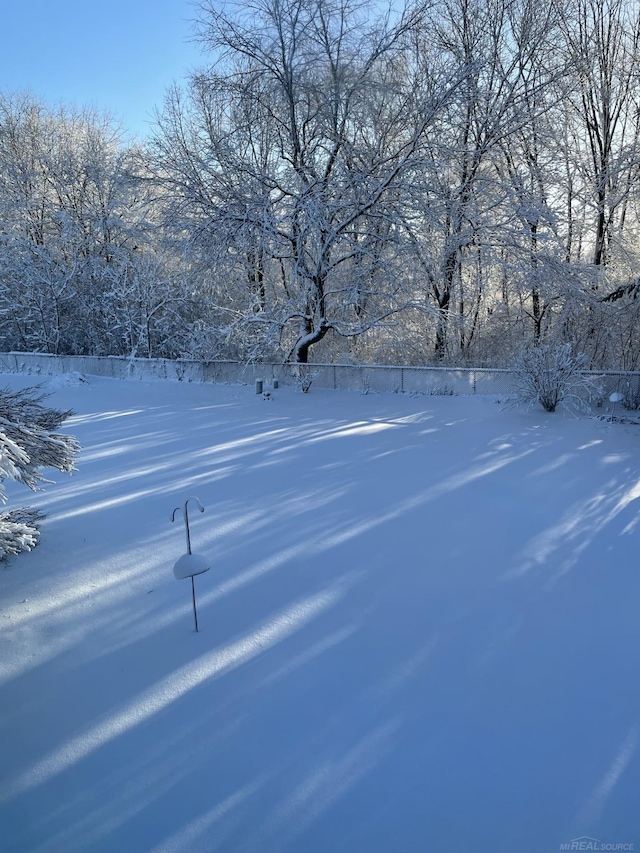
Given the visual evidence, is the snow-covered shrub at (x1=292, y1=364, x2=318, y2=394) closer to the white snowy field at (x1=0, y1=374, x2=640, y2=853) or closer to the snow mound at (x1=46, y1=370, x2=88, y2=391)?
the snow mound at (x1=46, y1=370, x2=88, y2=391)

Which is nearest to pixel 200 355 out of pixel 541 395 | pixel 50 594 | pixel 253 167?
pixel 253 167

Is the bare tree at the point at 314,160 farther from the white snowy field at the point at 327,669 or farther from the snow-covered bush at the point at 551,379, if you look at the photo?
the white snowy field at the point at 327,669

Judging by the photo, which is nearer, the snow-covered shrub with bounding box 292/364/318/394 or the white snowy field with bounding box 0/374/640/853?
the white snowy field with bounding box 0/374/640/853

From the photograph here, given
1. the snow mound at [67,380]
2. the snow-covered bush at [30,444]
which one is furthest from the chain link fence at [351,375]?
the snow-covered bush at [30,444]

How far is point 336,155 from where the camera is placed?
14.5 metres

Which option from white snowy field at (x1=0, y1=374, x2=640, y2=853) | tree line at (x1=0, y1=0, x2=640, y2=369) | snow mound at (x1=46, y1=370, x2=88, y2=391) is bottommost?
white snowy field at (x1=0, y1=374, x2=640, y2=853)

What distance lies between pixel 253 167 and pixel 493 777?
14702mm

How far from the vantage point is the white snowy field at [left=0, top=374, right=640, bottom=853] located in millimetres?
2324

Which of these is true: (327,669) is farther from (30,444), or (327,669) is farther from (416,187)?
(416,187)

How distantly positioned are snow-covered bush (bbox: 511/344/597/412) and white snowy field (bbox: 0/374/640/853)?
13.0ft

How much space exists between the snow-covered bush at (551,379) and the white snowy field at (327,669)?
396cm

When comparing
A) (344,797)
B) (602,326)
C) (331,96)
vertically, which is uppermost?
(331,96)

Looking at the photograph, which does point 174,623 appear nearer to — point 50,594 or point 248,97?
point 50,594

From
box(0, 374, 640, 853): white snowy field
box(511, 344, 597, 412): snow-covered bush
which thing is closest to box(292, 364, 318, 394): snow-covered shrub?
box(511, 344, 597, 412): snow-covered bush
